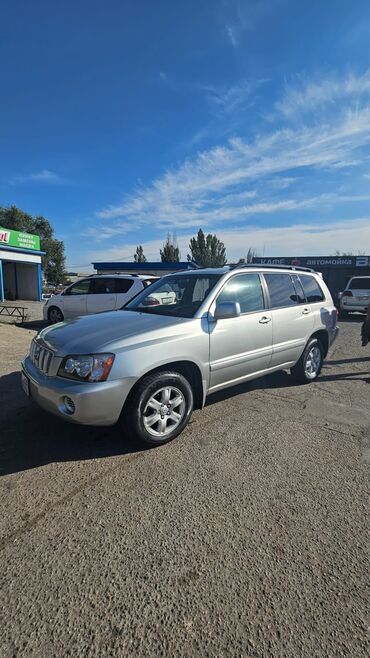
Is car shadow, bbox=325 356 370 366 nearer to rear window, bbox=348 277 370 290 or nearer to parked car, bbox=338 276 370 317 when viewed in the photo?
parked car, bbox=338 276 370 317

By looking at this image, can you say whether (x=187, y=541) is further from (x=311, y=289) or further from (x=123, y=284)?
(x=123, y=284)

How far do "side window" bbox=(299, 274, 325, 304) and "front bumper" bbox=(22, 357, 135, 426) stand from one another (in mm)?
3487

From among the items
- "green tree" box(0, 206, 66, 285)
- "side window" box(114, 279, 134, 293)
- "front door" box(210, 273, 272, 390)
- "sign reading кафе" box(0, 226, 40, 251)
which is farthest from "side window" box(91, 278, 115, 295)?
"green tree" box(0, 206, 66, 285)

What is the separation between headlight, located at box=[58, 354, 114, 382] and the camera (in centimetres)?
291

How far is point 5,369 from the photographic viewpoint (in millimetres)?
5770

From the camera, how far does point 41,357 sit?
335cm

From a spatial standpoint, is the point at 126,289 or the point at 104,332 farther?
the point at 126,289

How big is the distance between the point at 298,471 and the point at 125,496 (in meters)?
1.44

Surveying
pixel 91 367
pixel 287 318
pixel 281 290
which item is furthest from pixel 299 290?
pixel 91 367

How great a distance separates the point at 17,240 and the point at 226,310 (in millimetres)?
22533

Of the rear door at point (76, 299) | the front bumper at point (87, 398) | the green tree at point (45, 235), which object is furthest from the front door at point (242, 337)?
the green tree at point (45, 235)

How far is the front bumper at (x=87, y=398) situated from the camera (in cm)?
284

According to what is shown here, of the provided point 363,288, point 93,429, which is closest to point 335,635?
point 93,429

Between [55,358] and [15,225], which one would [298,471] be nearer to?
[55,358]
